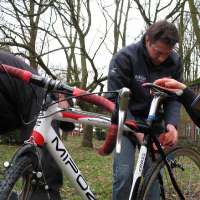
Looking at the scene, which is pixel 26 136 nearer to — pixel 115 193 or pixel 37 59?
pixel 115 193

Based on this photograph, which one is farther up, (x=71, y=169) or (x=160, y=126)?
(x=160, y=126)

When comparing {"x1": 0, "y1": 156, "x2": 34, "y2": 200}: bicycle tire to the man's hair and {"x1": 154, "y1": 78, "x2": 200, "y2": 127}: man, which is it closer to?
{"x1": 154, "y1": 78, "x2": 200, "y2": 127}: man

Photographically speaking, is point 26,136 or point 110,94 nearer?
point 110,94

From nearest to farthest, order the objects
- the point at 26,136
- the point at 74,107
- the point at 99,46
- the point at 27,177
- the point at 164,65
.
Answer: the point at 27,177, the point at 74,107, the point at 26,136, the point at 164,65, the point at 99,46

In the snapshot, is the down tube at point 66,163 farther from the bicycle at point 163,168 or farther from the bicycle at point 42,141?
the bicycle at point 163,168

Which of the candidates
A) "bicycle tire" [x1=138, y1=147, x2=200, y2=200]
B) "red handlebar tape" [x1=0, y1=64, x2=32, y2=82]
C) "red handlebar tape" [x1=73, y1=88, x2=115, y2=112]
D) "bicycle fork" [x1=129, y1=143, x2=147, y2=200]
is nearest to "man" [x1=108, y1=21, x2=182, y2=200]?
"bicycle tire" [x1=138, y1=147, x2=200, y2=200]

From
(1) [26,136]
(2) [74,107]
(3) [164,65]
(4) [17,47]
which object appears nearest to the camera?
(2) [74,107]

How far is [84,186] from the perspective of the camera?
2908 millimetres

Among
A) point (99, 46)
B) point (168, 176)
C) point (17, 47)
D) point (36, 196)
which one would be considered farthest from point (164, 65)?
point (99, 46)

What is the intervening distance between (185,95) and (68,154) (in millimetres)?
891

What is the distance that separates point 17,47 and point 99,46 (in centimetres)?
460

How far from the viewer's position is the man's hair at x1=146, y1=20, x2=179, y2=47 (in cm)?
332

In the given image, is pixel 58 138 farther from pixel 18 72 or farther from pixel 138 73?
pixel 138 73

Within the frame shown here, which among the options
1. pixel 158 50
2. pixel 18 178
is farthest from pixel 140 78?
pixel 18 178
